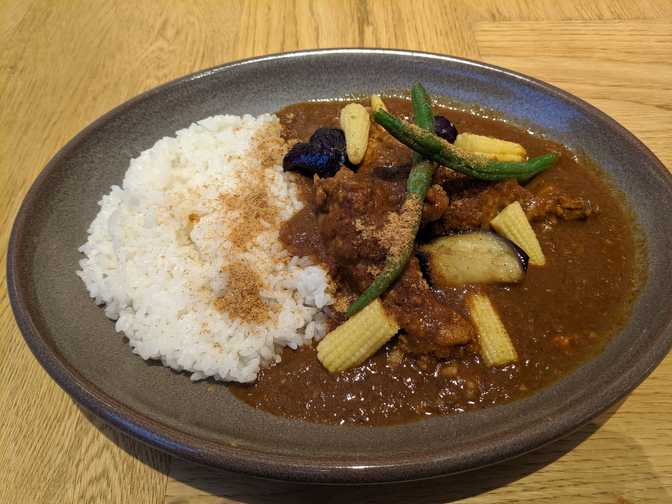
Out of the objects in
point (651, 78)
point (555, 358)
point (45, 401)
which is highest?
point (651, 78)

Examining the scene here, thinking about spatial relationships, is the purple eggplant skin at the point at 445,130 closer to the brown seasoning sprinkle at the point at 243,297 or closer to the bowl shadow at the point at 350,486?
the brown seasoning sprinkle at the point at 243,297

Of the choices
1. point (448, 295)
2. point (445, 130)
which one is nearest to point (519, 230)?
point (448, 295)

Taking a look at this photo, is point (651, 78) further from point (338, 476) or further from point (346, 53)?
point (338, 476)

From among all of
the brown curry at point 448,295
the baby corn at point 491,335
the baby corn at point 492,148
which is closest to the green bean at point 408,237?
the brown curry at point 448,295

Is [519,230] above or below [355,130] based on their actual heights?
below

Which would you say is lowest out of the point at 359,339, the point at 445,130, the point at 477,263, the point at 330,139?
the point at 359,339

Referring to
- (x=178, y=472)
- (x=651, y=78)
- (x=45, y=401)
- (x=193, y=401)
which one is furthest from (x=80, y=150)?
(x=651, y=78)

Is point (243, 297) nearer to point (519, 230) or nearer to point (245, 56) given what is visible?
point (519, 230)
